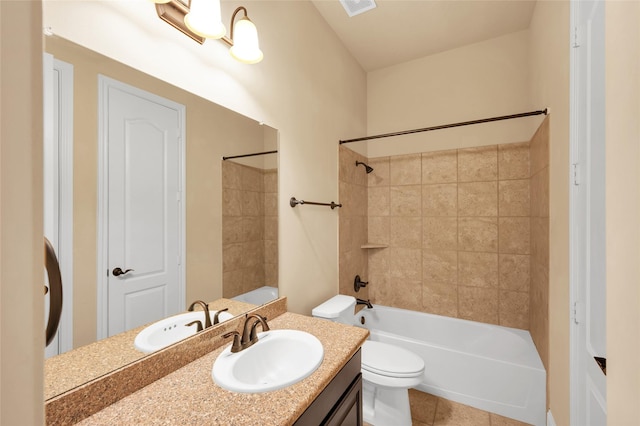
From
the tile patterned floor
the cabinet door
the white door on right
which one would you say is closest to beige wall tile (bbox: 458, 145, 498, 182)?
the white door on right

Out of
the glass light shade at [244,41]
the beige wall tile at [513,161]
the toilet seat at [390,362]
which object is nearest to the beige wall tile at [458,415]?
the toilet seat at [390,362]

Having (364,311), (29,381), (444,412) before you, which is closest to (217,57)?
(29,381)

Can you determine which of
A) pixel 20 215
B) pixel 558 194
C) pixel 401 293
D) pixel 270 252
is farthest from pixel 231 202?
pixel 401 293

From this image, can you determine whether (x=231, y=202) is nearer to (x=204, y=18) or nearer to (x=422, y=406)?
(x=204, y=18)

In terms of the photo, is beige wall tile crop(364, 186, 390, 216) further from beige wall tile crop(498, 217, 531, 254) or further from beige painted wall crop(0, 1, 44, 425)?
beige painted wall crop(0, 1, 44, 425)

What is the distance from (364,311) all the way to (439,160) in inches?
62.1

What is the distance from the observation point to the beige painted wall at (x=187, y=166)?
2.53 ft

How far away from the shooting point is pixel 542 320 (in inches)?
68.6

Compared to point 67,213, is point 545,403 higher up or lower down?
lower down

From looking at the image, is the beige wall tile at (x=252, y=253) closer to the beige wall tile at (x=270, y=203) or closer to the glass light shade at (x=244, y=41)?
the beige wall tile at (x=270, y=203)

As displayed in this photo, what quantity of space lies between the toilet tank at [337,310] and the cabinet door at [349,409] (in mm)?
591

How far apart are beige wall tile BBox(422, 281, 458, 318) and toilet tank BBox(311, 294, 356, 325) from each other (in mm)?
916

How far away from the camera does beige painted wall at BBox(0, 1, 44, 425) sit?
9.5 inches

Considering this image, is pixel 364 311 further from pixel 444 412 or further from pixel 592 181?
pixel 592 181
